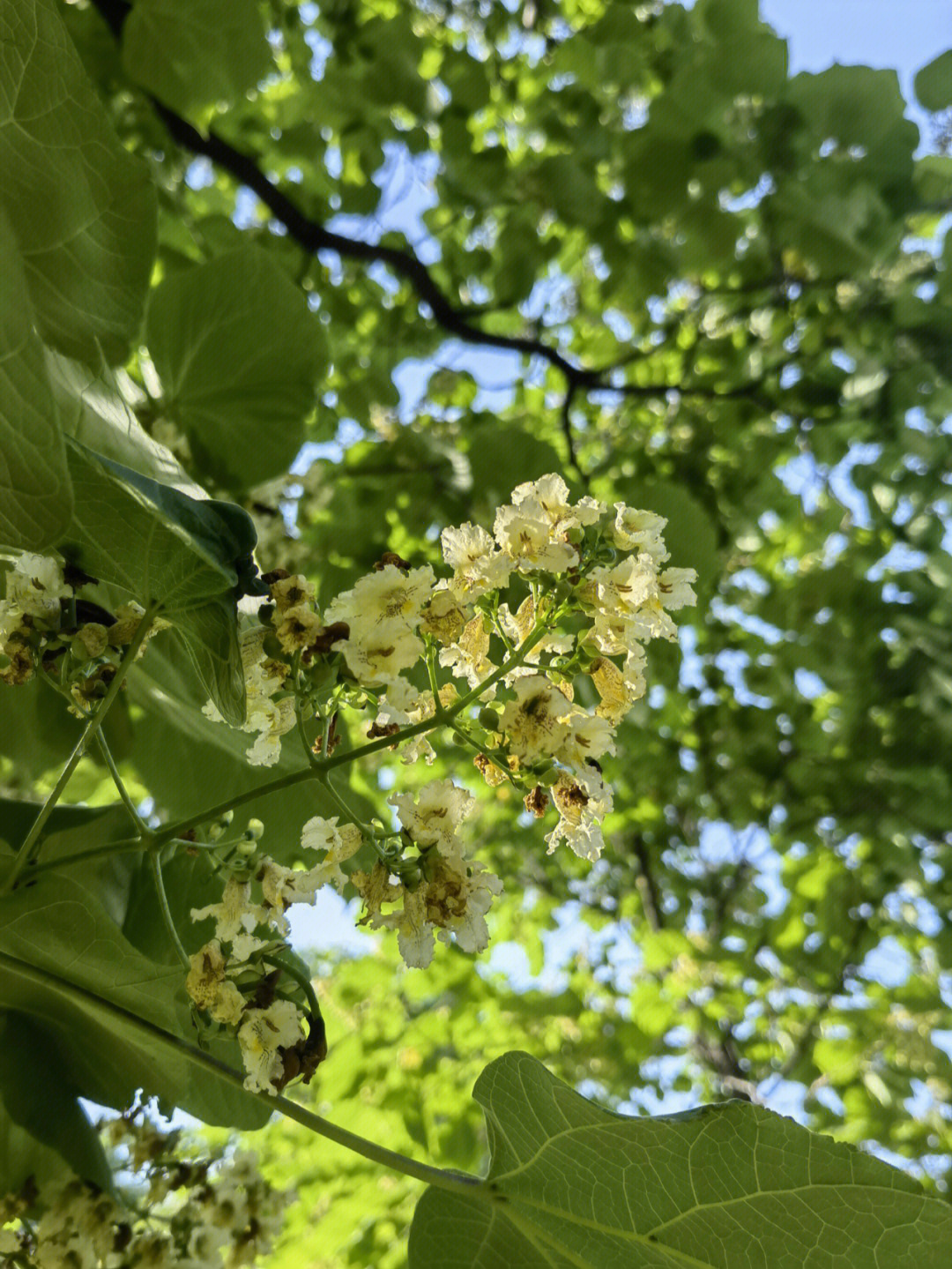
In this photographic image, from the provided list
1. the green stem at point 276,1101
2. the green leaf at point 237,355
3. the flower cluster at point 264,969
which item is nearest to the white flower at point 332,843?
the flower cluster at point 264,969

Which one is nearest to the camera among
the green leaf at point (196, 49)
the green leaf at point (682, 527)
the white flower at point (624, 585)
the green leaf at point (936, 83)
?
Result: the white flower at point (624, 585)

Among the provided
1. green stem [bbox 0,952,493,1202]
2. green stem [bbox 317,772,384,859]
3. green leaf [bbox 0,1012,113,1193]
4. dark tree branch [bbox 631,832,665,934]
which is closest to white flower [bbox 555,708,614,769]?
green stem [bbox 317,772,384,859]

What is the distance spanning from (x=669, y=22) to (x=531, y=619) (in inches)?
73.5

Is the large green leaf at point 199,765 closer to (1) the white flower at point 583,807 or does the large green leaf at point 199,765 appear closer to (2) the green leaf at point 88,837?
(2) the green leaf at point 88,837

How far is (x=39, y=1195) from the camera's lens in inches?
27.3

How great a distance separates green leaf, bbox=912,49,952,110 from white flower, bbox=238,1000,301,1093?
1971 mm

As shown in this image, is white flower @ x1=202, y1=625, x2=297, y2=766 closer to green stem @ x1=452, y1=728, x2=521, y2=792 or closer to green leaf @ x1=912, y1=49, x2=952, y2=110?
green stem @ x1=452, y1=728, x2=521, y2=792

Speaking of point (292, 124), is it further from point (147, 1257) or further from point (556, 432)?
point (147, 1257)

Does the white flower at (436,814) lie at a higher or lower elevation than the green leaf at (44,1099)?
higher

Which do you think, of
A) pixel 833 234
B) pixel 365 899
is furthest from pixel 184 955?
pixel 833 234

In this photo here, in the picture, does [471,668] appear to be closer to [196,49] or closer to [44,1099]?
[44,1099]

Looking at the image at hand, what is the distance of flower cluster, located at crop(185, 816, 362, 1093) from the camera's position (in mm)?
467

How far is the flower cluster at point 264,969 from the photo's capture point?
47 centimetres

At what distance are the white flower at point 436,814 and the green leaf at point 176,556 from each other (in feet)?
0.31
